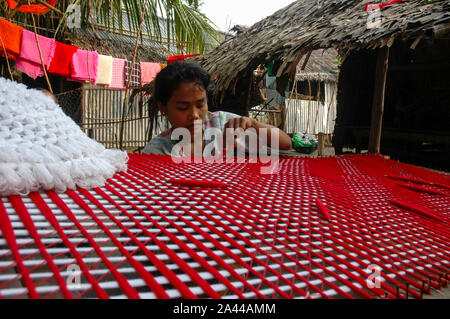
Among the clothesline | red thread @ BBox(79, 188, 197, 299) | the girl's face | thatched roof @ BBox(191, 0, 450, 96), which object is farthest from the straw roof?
red thread @ BBox(79, 188, 197, 299)

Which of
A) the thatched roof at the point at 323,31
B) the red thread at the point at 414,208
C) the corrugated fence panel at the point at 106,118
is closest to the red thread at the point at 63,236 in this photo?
the red thread at the point at 414,208

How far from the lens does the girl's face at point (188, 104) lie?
6.30ft

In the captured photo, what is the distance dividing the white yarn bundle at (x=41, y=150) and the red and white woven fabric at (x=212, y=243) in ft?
0.09

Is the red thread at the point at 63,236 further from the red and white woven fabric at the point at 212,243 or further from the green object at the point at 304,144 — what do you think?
the green object at the point at 304,144

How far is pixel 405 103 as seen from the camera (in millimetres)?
4988

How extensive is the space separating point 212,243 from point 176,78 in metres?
1.68

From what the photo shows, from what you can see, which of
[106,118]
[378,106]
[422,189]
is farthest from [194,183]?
[106,118]

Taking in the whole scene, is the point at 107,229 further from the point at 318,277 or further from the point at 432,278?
the point at 432,278

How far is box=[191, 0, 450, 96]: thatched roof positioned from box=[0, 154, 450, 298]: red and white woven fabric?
78.1 inches

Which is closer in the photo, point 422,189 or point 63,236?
point 63,236

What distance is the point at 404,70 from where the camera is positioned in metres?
4.87

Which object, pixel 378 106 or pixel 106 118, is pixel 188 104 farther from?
pixel 106 118
